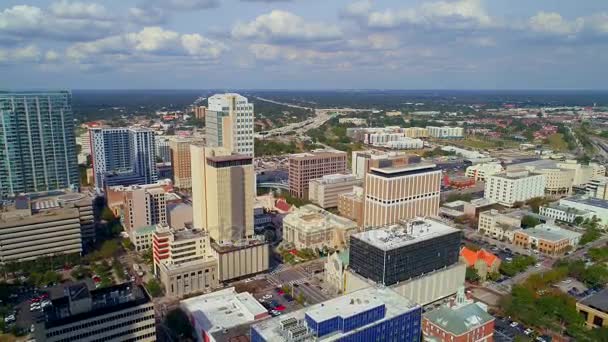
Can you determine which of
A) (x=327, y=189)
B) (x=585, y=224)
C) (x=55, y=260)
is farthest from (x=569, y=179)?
(x=55, y=260)

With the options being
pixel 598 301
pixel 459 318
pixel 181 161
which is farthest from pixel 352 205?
pixel 181 161

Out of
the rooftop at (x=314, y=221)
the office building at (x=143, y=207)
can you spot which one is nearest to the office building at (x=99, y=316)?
the rooftop at (x=314, y=221)

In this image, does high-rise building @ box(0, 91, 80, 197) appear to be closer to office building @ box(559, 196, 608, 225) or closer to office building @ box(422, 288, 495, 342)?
office building @ box(422, 288, 495, 342)

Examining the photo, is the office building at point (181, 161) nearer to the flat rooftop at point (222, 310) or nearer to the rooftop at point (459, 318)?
the flat rooftop at point (222, 310)

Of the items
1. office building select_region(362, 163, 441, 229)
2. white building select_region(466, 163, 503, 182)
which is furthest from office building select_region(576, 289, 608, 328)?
white building select_region(466, 163, 503, 182)

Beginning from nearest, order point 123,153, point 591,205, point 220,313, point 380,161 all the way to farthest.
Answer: point 220,313 < point 591,205 < point 380,161 < point 123,153

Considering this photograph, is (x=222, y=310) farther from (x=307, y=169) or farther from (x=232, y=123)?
(x=307, y=169)
